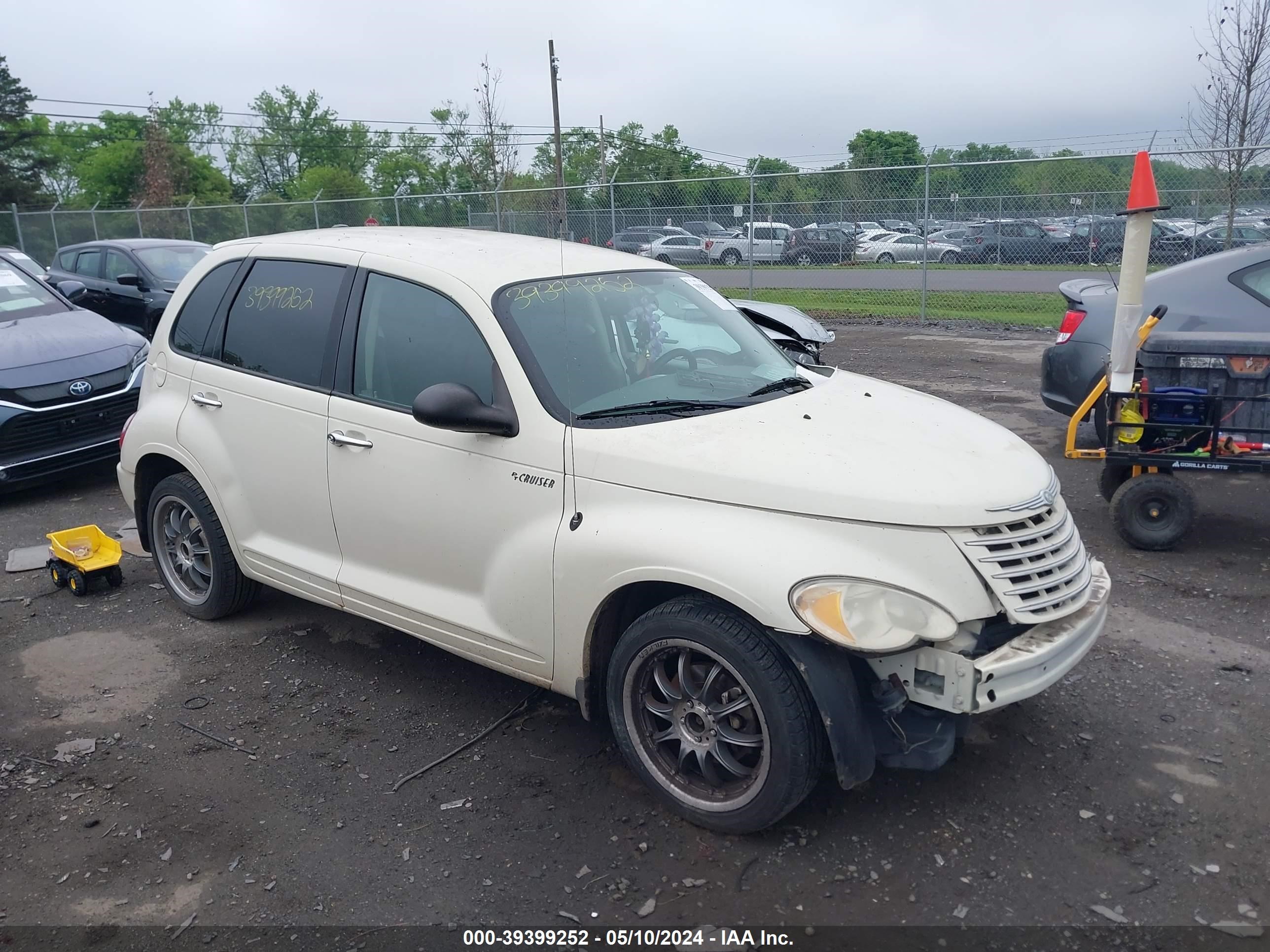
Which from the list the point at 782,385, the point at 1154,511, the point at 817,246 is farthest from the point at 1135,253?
the point at 817,246

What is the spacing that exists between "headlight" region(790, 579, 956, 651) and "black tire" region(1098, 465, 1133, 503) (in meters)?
3.74

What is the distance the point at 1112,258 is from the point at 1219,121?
7.79 ft

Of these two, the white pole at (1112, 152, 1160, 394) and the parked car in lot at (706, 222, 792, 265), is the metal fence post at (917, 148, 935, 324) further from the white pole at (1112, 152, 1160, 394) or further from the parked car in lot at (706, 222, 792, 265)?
the white pole at (1112, 152, 1160, 394)

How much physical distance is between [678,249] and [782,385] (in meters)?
15.9

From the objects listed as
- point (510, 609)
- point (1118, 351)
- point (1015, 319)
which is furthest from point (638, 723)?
point (1015, 319)

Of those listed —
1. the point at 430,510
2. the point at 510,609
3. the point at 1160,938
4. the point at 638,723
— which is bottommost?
the point at 1160,938

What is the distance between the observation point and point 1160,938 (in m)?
2.85

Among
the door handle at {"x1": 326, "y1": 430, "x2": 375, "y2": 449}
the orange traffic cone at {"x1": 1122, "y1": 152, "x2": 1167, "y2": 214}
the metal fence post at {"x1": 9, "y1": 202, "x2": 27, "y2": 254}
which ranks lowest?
the door handle at {"x1": 326, "y1": 430, "x2": 375, "y2": 449}

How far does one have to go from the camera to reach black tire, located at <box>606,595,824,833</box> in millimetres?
3084

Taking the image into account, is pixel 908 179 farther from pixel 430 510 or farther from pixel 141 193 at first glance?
pixel 141 193

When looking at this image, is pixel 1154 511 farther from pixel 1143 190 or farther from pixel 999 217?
pixel 999 217

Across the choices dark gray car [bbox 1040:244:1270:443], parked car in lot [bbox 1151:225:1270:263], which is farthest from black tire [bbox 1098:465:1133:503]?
parked car in lot [bbox 1151:225:1270:263]

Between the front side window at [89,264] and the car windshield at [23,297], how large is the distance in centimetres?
504

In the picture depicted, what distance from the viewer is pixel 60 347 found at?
25.7ft
